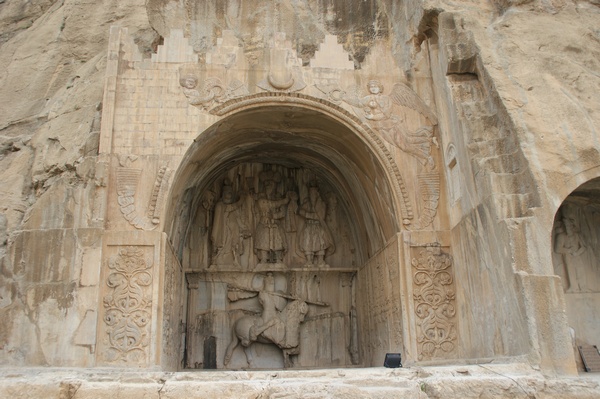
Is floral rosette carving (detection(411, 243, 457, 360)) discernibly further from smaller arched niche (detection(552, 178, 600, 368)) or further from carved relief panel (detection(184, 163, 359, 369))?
carved relief panel (detection(184, 163, 359, 369))

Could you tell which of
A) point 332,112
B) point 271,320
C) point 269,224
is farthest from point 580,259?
point 269,224

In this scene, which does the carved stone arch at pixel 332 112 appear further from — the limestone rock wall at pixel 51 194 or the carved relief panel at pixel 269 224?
the carved relief panel at pixel 269 224

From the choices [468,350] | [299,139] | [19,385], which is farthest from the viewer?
[299,139]

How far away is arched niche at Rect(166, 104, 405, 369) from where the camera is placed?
41.3ft

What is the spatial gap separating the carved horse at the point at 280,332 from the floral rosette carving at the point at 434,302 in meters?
3.79

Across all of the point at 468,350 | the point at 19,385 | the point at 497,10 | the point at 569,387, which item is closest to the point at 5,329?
the point at 19,385

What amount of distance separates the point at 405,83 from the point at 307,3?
3962 mm

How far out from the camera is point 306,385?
670 cm

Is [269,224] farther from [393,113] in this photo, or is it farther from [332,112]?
[393,113]

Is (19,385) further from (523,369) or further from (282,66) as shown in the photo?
(282,66)

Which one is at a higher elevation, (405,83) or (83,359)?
(405,83)

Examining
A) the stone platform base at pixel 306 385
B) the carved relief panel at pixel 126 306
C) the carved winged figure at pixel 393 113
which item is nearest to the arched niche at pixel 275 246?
the carved winged figure at pixel 393 113

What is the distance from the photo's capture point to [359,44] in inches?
542

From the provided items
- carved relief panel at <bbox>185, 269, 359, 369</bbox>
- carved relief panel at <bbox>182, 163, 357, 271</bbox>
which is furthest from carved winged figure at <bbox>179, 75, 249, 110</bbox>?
carved relief panel at <bbox>185, 269, 359, 369</bbox>
